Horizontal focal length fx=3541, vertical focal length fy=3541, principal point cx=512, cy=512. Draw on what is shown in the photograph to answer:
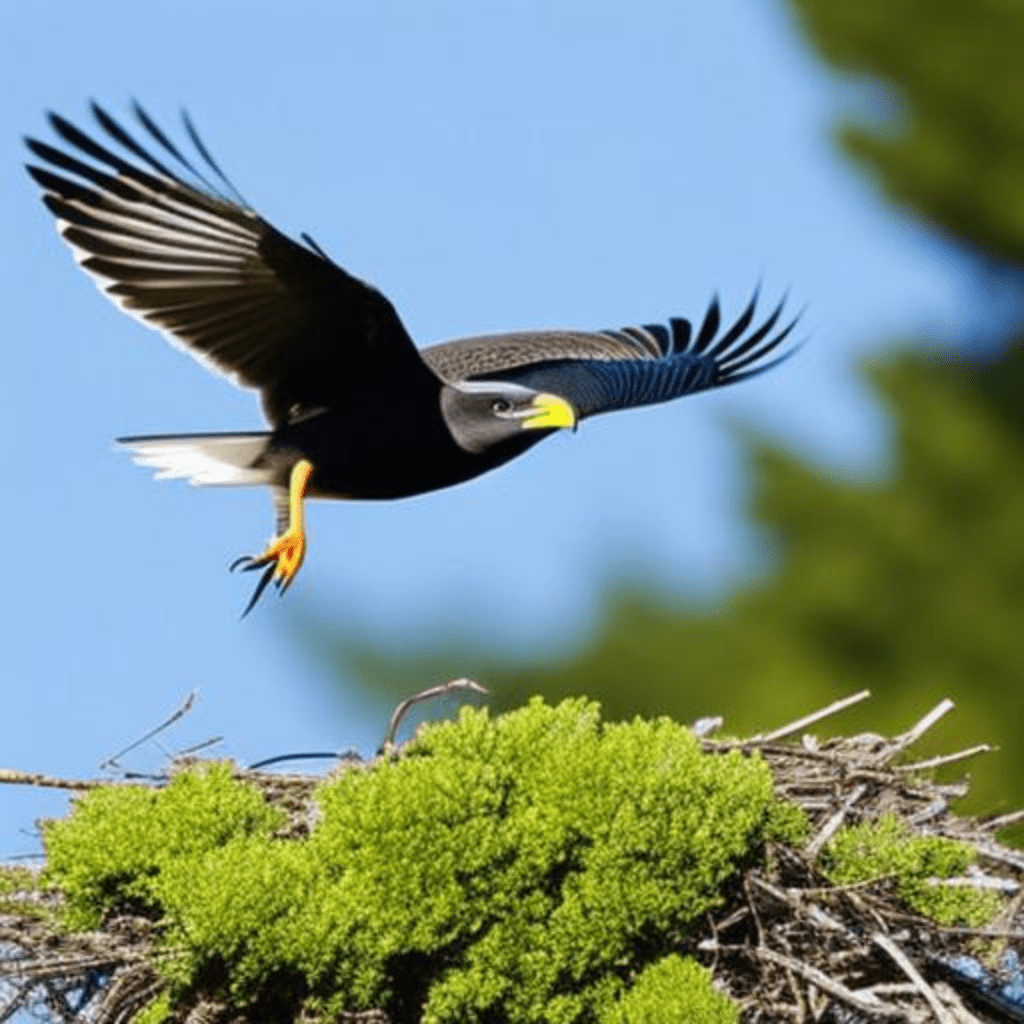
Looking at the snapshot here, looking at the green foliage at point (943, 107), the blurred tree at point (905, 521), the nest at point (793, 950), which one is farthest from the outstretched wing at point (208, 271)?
the green foliage at point (943, 107)

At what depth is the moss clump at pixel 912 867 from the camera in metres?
8.18

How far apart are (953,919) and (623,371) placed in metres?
3.04

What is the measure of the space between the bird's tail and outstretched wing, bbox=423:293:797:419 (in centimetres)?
60

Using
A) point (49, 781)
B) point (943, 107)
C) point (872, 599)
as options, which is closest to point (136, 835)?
point (49, 781)

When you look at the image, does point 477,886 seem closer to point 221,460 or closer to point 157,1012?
point 157,1012

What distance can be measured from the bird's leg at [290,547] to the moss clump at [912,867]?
2422 mm

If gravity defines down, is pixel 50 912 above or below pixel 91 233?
below

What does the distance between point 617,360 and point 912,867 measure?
3440 mm

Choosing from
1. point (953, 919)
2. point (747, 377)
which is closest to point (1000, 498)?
point (747, 377)

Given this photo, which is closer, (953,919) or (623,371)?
(953,919)

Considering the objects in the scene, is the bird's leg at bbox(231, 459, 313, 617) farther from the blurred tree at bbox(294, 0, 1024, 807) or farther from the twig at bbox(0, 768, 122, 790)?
the blurred tree at bbox(294, 0, 1024, 807)

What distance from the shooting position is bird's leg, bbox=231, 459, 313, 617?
1017 cm

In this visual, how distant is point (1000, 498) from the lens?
846 inches

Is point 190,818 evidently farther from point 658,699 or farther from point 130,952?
point 658,699
